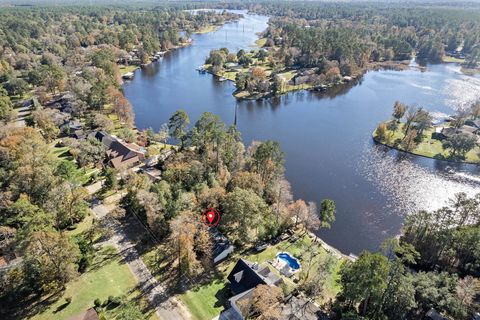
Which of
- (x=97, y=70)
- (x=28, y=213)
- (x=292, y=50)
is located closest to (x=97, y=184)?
(x=28, y=213)

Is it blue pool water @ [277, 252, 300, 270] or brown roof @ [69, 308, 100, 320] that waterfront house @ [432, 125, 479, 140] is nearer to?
blue pool water @ [277, 252, 300, 270]

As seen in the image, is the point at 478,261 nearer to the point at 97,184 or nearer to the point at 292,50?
the point at 97,184

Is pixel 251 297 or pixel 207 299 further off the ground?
pixel 251 297

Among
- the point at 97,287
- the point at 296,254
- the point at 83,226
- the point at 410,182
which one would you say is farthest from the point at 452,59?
the point at 97,287

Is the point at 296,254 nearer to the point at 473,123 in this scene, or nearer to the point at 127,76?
the point at 473,123

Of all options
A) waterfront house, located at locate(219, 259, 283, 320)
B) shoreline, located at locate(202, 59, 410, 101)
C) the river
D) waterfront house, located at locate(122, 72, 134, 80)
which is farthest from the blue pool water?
waterfront house, located at locate(122, 72, 134, 80)
